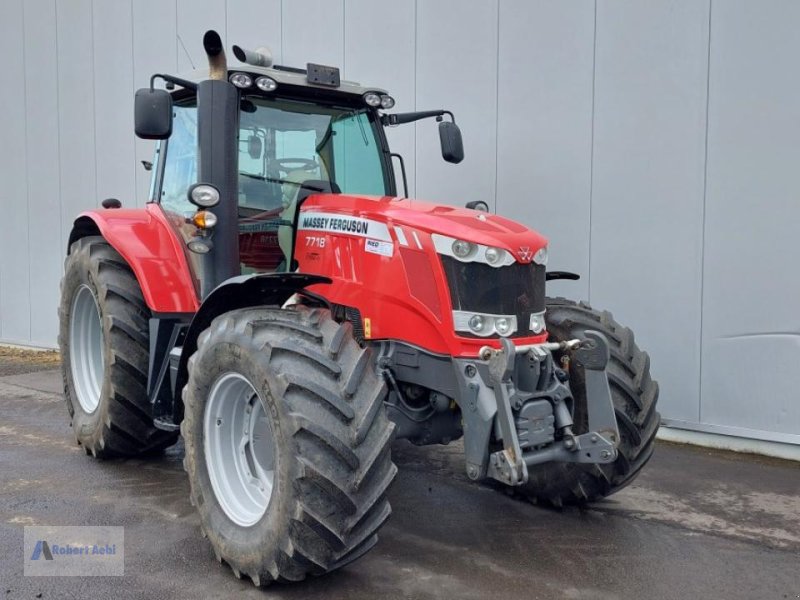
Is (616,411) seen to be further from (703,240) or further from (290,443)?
(703,240)

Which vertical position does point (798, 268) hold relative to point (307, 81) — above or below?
below

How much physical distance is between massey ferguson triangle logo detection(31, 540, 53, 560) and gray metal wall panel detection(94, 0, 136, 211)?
6.68m

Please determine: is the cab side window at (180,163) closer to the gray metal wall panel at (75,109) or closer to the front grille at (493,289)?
the front grille at (493,289)

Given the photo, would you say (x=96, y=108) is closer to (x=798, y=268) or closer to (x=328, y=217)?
(x=328, y=217)

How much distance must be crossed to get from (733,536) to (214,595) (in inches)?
106

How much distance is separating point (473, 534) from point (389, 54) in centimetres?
500

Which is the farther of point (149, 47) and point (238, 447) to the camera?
point (149, 47)

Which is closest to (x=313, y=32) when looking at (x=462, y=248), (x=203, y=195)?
(x=203, y=195)

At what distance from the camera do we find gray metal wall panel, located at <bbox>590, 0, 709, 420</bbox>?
235 inches

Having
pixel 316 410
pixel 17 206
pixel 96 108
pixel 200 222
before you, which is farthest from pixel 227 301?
pixel 17 206

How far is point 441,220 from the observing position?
3768 millimetres

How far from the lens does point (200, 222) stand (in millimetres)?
4125

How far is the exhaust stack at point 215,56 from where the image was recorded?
3.89 metres

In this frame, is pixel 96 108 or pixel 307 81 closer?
pixel 307 81
